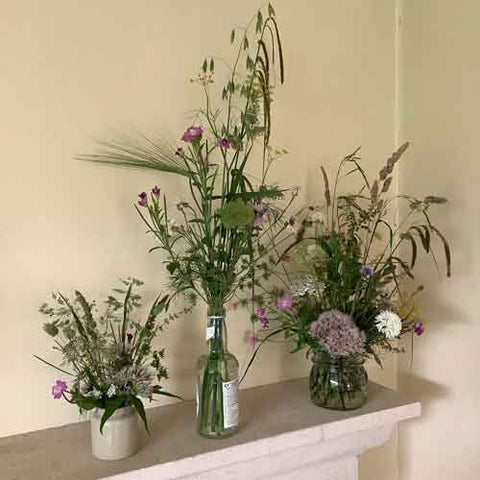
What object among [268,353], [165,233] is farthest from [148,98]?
[268,353]

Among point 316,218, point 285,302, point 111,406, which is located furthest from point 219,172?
point 111,406

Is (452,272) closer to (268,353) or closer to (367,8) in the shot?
(268,353)

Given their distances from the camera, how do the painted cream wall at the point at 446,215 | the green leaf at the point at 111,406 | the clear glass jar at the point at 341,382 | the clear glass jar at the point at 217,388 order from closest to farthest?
the green leaf at the point at 111,406 → the clear glass jar at the point at 217,388 → the clear glass jar at the point at 341,382 → the painted cream wall at the point at 446,215

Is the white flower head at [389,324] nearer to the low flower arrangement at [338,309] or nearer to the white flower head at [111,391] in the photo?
the low flower arrangement at [338,309]

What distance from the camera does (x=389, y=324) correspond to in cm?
114

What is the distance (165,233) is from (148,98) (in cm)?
33

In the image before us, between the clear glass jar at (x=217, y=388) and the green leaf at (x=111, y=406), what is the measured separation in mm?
181

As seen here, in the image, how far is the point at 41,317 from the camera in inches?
44.0

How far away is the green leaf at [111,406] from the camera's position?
955 mm

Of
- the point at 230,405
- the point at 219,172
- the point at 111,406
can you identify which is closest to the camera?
the point at 111,406

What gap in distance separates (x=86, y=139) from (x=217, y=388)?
1.97 feet

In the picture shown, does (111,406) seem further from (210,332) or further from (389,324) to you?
(389,324)

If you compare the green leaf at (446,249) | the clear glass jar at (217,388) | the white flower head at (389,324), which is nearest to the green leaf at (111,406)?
the clear glass jar at (217,388)

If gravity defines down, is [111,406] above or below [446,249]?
below
